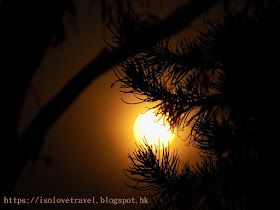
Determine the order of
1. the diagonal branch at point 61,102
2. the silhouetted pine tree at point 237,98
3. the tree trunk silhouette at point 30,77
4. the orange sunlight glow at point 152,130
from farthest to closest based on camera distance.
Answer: the diagonal branch at point 61,102
the orange sunlight glow at point 152,130
the tree trunk silhouette at point 30,77
the silhouetted pine tree at point 237,98

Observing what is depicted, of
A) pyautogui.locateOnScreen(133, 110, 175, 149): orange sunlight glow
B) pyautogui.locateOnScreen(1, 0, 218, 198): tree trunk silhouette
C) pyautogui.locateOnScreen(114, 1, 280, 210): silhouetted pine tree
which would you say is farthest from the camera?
pyautogui.locateOnScreen(133, 110, 175, 149): orange sunlight glow

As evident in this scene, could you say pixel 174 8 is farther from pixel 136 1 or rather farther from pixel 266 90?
pixel 266 90

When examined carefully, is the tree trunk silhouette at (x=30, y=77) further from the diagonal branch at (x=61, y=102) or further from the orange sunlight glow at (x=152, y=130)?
the orange sunlight glow at (x=152, y=130)

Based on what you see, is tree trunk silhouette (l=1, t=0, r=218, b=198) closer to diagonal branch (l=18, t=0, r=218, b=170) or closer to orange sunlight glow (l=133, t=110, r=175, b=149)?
diagonal branch (l=18, t=0, r=218, b=170)

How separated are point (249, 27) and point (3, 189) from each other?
1.08 meters

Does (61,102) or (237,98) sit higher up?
(61,102)

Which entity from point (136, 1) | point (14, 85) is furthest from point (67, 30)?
point (14, 85)

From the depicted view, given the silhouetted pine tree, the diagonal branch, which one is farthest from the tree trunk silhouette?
the silhouetted pine tree

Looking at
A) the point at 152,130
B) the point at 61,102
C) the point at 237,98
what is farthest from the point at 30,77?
the point at 237,98

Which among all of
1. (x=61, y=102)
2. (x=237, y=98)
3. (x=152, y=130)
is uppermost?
(x=61, y=102)

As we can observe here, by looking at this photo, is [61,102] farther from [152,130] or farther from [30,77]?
[152,130]

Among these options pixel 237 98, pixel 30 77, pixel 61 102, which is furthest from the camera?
pixel 61 102

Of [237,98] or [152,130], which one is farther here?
[152,130]

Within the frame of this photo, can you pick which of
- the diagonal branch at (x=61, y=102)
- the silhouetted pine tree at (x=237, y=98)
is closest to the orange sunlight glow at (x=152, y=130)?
the silhouetted pine tree at (x=237, y=98)
